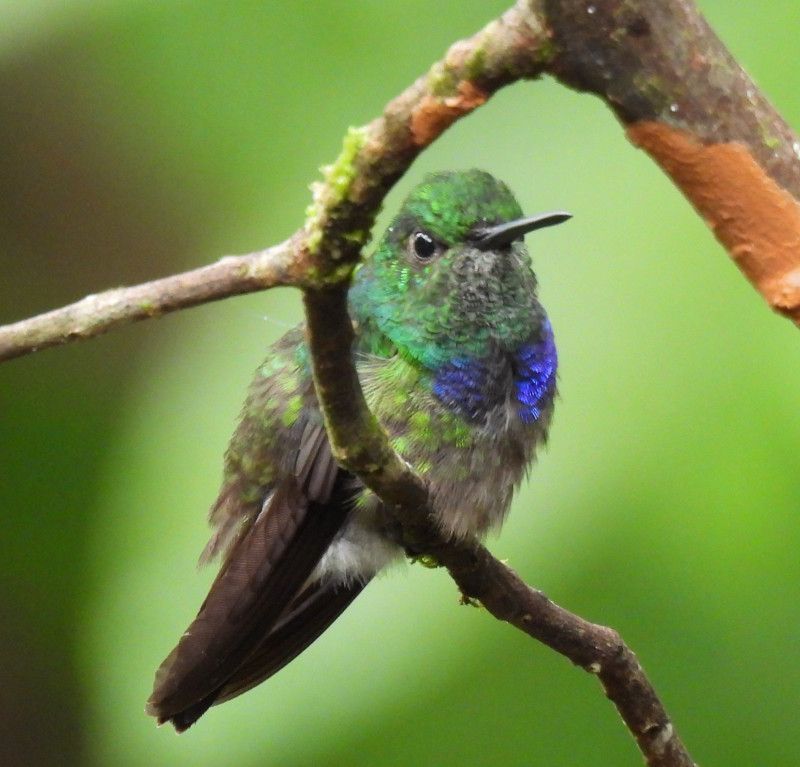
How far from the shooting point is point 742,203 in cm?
86

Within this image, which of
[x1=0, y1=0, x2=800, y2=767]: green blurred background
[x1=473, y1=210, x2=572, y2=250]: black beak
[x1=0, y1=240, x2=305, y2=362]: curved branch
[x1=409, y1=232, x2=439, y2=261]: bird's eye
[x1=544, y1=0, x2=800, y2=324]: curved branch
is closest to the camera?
[x1=544, y1=0, x2=800, y2=324]: curved branch

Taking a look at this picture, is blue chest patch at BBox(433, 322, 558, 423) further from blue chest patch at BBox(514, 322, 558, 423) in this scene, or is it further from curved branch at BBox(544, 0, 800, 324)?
curved branch at BBox(544, 0, 800, 324)

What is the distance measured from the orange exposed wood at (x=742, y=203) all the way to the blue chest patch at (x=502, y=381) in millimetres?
996

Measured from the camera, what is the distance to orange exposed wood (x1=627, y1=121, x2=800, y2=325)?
0.84 meters

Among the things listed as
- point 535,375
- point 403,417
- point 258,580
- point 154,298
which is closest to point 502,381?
point 535,375

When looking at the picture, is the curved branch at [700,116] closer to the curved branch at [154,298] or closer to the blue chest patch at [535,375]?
the curved branch at [154,298]

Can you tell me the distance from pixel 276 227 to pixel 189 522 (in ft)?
1.74

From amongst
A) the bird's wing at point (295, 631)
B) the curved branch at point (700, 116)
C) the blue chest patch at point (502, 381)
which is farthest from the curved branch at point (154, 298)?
the bird's wing at point (295, 631)

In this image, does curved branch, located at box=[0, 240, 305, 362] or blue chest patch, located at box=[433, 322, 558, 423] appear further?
blue chest patch, located at box=[433, 322, 558, 423]

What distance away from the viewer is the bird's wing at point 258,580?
1.69 m

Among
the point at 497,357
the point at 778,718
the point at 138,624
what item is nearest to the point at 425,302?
the point at 497,357

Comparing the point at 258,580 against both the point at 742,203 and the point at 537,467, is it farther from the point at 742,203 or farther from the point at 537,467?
the point at 742,203

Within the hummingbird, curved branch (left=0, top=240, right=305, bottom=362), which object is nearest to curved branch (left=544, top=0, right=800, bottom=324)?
curved branch (left=0, top=240, right=305, bottom=362)

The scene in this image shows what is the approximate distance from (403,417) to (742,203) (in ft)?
3.31
